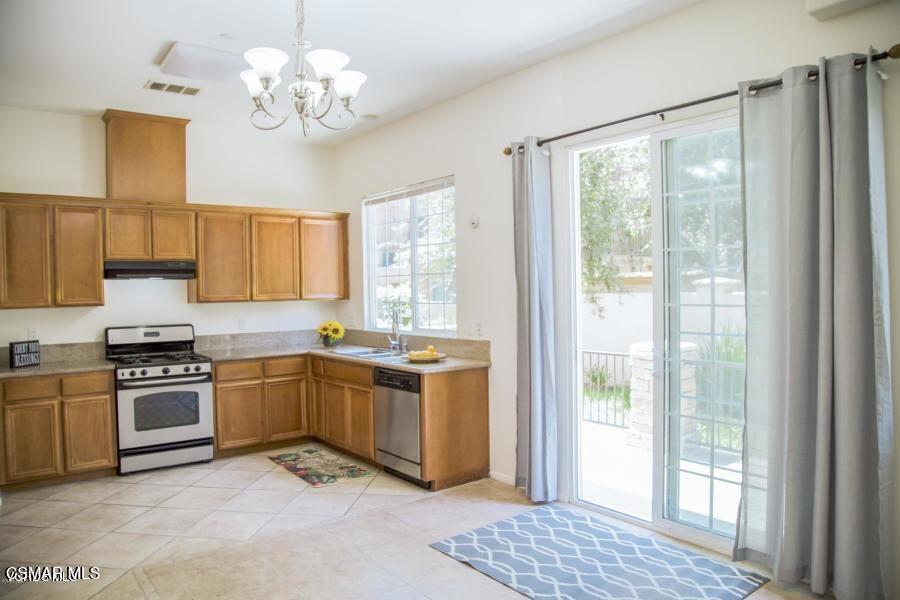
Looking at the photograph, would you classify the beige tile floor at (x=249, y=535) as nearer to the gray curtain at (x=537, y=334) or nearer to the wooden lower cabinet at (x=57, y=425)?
the wooden lower cabinet at (x=57, y=425)

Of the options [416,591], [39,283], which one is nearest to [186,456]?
[39,283]

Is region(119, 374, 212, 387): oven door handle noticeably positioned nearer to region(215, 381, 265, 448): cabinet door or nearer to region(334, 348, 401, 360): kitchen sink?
region(215, 381, 265, 448): cabinet door

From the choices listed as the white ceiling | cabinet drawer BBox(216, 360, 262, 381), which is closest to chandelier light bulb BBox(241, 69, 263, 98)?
the white ceiling

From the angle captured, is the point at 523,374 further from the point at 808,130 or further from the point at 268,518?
the point at 808,130

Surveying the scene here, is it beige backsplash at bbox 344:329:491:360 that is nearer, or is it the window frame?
beige backsplash at bbox 344:329:491:360

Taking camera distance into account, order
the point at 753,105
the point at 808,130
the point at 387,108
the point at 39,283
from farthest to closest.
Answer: the point at 387,108 < the point at 39,283 < the point at 753,105 < the point at 808,130

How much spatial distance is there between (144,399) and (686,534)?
13.0ft

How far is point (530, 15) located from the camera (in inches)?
131

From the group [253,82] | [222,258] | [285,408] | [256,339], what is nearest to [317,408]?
[285,408]

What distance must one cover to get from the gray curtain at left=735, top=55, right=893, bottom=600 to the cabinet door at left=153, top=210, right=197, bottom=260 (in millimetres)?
4328

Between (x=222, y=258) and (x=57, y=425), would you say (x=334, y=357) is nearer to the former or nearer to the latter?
(x=222, y=258)

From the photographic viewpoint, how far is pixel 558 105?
154 inches

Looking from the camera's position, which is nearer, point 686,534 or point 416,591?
point 416,591

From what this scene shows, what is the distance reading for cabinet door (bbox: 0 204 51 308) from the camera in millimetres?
4469
